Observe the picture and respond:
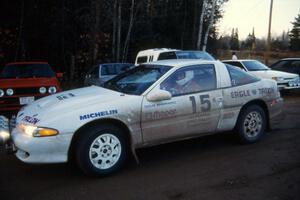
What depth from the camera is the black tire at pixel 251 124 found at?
598 centimetres

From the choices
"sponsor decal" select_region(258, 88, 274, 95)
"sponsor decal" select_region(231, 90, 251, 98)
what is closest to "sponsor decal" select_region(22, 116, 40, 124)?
"sponsor decal" select_region(231, 90, 251, 98)

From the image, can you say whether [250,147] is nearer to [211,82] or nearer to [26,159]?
[211,82]

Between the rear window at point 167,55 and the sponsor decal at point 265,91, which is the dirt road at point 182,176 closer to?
the sponsor decal at point 265,91

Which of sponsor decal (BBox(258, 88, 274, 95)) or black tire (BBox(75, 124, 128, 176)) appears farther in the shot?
sponsor decal (BBox(258, 88, 274, 95))

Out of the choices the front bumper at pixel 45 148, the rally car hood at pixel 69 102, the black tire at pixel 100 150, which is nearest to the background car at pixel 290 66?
the rally car hood at pixel 69 102

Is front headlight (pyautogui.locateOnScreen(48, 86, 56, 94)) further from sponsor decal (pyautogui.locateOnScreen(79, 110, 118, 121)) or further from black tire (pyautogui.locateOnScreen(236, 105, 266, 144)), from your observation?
black tire (pyautogui.locateOnScreen(236, 105, 266, 144))

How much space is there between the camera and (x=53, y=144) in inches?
172

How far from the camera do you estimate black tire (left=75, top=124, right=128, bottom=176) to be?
454 cm

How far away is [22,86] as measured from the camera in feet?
27.9

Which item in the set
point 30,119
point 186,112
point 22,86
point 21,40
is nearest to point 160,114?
point 186,112

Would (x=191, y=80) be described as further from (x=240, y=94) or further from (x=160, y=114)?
(x=240, y=94)

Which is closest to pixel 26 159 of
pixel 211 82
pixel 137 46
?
pixel 211 82

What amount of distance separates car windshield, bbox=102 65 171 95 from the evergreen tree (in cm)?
6240

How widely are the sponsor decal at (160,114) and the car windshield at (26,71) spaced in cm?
570
